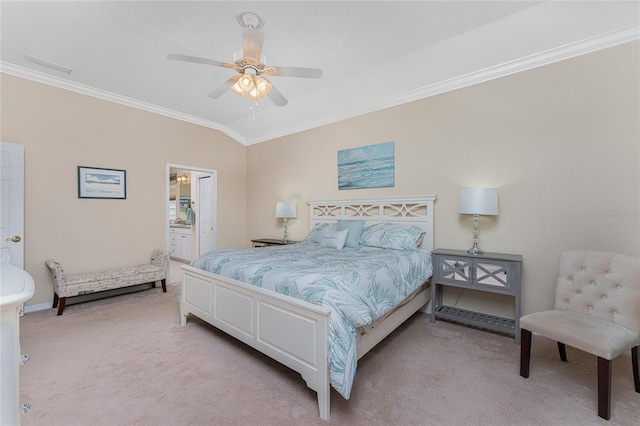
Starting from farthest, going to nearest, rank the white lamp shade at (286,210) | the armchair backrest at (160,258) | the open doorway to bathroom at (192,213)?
the open doorway to bathroom at (192,213)
the white lamp shade at (286,210)
the armchair backrest at (160,258)

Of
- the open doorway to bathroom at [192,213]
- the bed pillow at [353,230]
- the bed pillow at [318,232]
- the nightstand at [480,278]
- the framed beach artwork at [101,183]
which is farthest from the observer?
the open doorway to bathroom at [192,213]

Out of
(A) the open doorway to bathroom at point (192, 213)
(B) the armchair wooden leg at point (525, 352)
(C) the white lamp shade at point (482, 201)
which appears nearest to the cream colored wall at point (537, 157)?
(C) the white lamp shade at point (482, 201)

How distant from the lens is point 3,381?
0.66 meters

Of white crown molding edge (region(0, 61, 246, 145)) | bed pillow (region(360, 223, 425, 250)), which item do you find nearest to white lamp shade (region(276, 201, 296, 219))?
bed pillow (region(360, 223, 425, 250))

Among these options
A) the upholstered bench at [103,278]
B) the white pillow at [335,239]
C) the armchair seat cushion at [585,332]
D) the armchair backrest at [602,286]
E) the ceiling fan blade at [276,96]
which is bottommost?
the upholstered bench at [103,278]

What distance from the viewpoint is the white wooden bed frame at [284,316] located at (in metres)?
1.79

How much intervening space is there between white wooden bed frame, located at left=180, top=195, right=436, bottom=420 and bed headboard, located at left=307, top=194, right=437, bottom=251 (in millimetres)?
12

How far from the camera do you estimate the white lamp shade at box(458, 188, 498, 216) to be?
292 cm

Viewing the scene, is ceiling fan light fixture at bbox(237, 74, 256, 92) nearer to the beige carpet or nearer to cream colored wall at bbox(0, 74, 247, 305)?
the beige carpet

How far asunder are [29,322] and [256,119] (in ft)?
13.7

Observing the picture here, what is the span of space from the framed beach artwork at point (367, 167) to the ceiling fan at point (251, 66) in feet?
5.76

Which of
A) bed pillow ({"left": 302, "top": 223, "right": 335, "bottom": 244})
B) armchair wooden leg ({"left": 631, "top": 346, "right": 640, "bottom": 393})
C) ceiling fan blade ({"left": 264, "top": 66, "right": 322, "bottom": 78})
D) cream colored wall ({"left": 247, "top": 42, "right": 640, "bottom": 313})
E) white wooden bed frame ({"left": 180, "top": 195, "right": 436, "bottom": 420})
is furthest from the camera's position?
bed pillow ({"left": 302, "top": 223, "right": 335, "bottom": 244})

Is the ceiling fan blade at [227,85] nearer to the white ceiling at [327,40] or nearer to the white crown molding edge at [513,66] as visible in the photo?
the white ceiling at [327,40]

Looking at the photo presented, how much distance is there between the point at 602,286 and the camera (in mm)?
2100
